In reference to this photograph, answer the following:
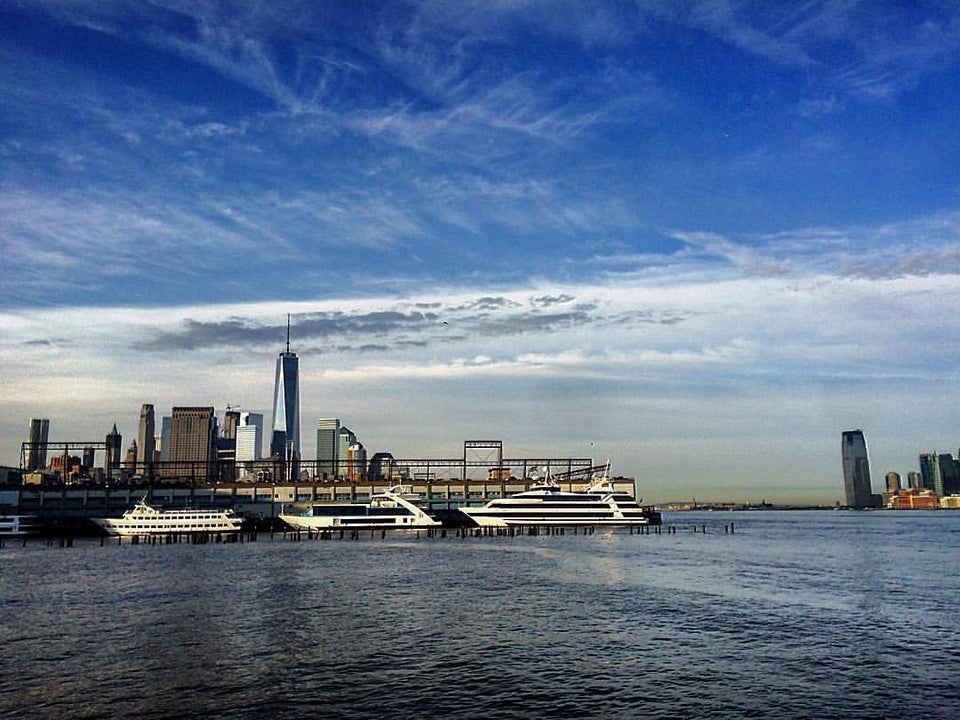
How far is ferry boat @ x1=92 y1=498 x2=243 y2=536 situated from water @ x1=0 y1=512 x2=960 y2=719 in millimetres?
50066

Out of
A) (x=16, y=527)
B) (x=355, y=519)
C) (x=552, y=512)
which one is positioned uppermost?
(x=552, y=512)

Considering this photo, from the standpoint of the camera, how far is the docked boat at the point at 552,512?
511ft

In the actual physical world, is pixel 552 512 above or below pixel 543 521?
above

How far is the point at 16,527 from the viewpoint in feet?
466

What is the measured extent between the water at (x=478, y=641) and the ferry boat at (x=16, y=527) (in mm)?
66209

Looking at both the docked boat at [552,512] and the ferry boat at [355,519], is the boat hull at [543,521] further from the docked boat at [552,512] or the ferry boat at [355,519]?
the ferry boat at [355,519]

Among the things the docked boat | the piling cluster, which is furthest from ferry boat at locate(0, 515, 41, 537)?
the docked boat

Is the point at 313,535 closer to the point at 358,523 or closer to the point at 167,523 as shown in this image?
the point at 358,523

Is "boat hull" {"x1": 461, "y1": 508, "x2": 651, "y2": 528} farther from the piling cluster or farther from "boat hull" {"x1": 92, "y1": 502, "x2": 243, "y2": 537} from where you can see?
"boat hull" {"x1": 92, "y1": 502, "x2": 243, "y2": 537}

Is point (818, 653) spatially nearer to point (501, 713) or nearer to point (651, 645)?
point (651, 645)

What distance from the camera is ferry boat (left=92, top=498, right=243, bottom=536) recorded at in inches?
5354

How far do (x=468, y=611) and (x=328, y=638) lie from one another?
12.5m

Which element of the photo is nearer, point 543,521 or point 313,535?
point 313,535

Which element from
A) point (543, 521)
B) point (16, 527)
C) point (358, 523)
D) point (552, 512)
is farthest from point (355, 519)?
point (16, 527)
